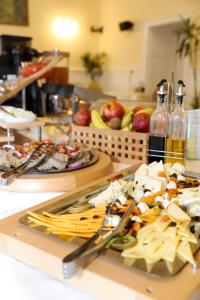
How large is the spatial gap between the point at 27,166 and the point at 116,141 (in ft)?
1.04

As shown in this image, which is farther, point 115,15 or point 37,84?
point 115,15

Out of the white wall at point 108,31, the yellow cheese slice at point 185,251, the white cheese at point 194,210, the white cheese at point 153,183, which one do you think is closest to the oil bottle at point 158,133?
the white cheese at point 153,183

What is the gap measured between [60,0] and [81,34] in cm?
57

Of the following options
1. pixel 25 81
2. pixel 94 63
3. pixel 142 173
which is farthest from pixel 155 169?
pixel 94 63

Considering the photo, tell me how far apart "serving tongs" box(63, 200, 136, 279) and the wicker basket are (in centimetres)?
44

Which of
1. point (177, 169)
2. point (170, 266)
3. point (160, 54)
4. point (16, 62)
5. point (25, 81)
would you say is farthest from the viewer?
point (160, 54)

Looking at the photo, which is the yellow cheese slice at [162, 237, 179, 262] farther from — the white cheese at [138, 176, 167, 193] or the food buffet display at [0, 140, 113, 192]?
the food buffet display at [0, 140, 113, 192]

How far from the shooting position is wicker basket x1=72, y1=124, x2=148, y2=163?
93 centimetres

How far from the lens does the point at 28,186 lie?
2.40 ft

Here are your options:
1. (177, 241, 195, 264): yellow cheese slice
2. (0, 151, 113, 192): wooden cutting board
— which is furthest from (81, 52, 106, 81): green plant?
(177, 241, 195, 264): yellow cheese slice

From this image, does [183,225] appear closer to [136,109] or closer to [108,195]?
[108,195]

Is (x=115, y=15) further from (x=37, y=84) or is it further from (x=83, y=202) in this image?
(x=83, y=202)

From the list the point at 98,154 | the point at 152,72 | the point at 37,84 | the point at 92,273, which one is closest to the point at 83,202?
the point at 92,273

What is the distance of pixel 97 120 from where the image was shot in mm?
1054
